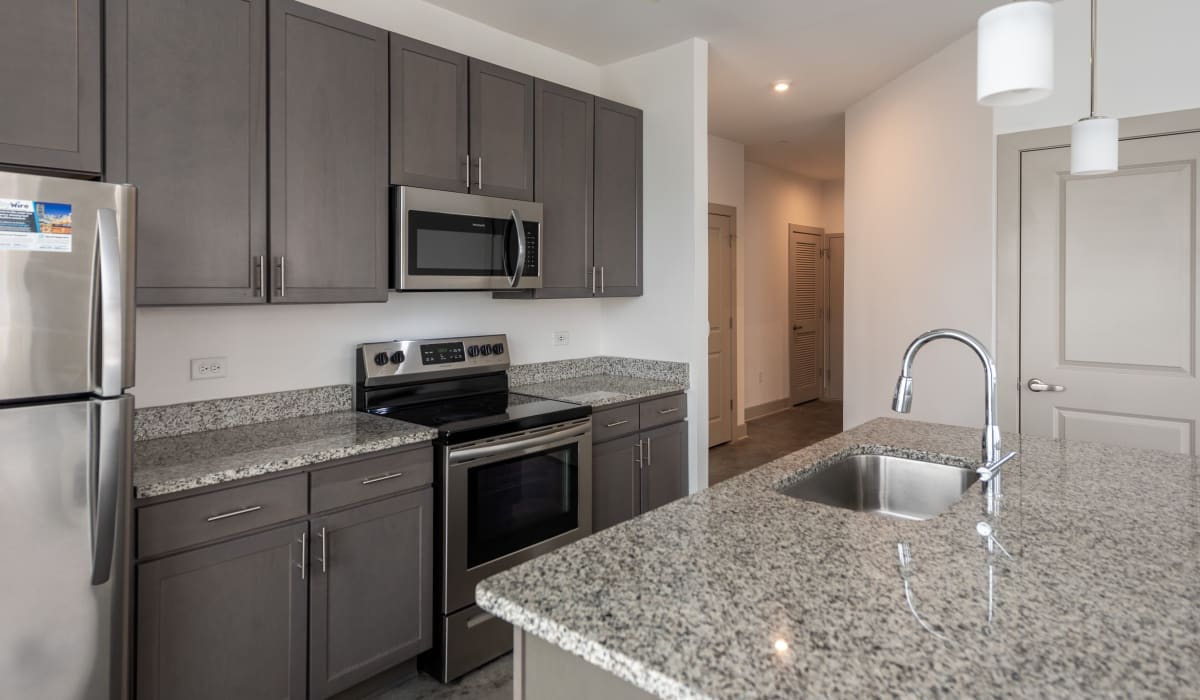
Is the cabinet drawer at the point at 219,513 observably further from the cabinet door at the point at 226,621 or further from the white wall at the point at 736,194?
the white wall at the point at 736,194

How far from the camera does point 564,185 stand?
326 centimetres

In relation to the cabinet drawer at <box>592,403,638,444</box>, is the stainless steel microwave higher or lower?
higher

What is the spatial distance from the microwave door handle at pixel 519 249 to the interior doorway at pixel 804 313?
16.8 feet

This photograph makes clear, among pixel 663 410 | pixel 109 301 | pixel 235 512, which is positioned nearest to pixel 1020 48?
A: pixel 109 301

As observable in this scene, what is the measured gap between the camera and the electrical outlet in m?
2.29

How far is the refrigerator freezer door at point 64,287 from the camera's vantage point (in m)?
1.37

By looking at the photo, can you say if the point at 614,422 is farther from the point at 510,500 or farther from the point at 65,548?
the point at 65,548

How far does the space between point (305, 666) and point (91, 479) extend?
A: 0.91 meters

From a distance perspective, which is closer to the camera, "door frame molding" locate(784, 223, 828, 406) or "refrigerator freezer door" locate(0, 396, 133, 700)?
"refrigerator freezer door" locate(0, 396, 133, 700)

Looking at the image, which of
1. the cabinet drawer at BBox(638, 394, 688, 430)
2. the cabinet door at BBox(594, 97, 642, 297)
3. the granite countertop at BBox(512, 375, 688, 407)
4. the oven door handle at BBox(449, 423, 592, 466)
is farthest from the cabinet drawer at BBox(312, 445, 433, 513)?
the cabinet door at BBox(594, 97, 642, 297)

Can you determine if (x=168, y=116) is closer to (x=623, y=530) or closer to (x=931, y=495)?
(x=623, y=530)

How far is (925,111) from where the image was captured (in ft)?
12.8

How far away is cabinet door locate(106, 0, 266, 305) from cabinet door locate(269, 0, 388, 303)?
0.20 ft

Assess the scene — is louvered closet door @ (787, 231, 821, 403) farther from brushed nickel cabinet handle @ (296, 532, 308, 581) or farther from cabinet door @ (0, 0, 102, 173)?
cabinet door @ (0, 0, 102, 173)
